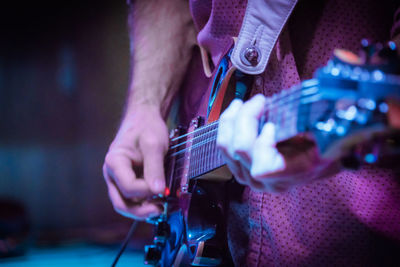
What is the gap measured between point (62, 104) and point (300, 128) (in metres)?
3.45

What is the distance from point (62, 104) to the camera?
354cm

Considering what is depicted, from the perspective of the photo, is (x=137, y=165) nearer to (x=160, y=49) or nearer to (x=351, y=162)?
(x=160, y=49)

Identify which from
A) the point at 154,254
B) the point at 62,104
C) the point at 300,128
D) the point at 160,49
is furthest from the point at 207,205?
the point at 62,104

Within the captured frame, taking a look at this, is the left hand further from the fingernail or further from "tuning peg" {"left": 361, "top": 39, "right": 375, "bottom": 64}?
the fingernail

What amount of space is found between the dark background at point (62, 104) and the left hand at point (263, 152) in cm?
303

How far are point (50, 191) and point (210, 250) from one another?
3.10 metres

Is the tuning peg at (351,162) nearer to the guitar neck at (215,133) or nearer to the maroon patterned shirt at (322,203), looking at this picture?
the guitar neck at (215,133)

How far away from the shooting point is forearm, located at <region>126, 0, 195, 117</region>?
128 centimetres

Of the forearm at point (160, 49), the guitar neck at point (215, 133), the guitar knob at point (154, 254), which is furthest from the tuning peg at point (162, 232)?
the forearm at point (160, 49)

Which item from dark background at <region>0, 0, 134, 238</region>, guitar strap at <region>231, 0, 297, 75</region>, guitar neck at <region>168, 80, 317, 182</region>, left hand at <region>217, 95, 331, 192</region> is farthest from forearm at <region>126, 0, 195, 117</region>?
dark background at <region>0, 0, 134, 238</region>

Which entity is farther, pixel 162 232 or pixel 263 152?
pixel 162 232

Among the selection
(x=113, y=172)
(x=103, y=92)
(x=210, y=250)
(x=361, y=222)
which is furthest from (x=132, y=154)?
(x=103, y=92)

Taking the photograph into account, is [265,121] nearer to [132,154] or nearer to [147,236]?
[132,154]

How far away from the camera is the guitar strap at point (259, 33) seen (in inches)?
31.3
